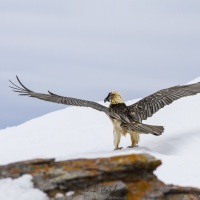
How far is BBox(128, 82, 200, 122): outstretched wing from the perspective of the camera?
614 inches

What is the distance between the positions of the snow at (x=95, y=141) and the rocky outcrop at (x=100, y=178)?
0.24m

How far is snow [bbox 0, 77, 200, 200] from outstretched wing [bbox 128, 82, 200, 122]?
76cm

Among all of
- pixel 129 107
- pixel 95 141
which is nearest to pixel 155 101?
pixel 129 107

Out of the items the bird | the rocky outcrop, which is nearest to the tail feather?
the bird

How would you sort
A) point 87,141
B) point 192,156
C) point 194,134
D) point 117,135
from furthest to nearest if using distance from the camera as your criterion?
point 87,141 → point 194,134 → point 117,135 → point 192,156

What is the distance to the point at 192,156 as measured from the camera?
13.8 metres

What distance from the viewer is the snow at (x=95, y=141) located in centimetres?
1220

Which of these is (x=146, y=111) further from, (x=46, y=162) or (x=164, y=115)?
(x=46, y=162)

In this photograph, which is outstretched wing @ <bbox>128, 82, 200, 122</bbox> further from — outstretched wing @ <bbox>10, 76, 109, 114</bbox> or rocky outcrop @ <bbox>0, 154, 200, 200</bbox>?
rocky outcrop @ <bbox>0, 154, 200, 200</bbox>

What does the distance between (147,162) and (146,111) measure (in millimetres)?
6120

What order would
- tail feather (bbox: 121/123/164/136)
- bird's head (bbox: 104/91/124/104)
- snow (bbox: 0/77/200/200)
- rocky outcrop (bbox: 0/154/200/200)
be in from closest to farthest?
1. rocky outcrop (bbox: 0/154/200/200)
2. snow (bbox: 0/77/200/200)
3. tail feather (bbox: 121/123/164/136)
4. bird's head (bbox: 104/91/124/104)

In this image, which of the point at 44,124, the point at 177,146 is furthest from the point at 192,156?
the point at 44,124

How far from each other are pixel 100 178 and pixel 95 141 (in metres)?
8.13

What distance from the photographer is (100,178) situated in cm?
948
